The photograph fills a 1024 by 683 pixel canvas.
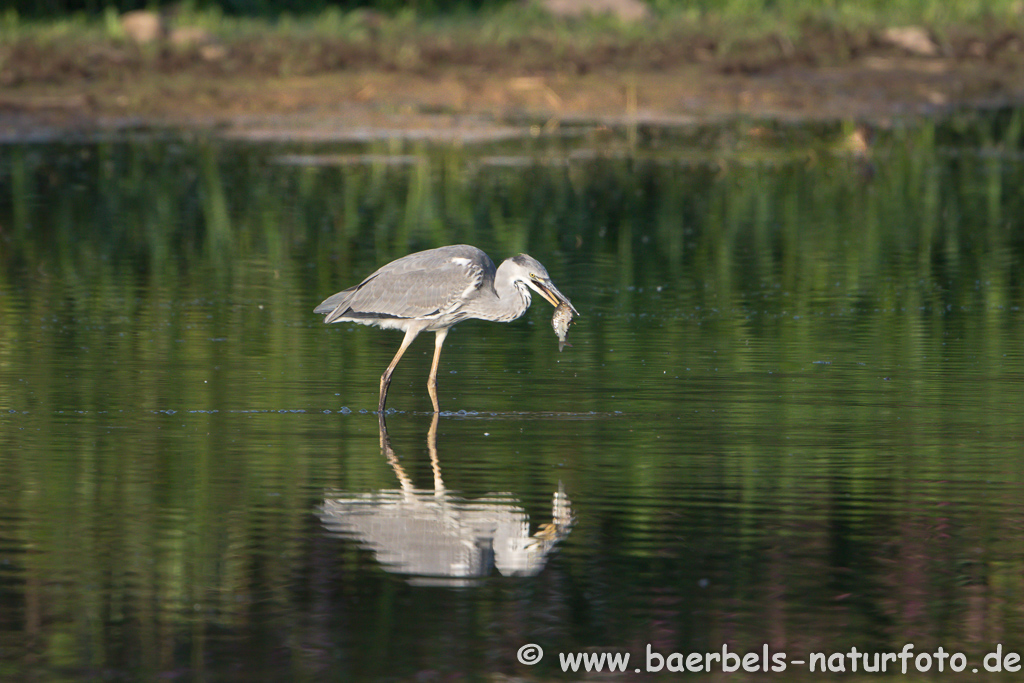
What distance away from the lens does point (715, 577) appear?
7.78m

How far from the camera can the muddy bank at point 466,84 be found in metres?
31.0

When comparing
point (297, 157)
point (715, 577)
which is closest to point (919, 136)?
point (297, 157)

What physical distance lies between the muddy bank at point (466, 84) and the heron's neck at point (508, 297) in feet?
59.1

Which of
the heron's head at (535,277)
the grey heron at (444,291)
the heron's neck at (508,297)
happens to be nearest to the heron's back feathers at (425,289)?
the grey heron at (444,291)

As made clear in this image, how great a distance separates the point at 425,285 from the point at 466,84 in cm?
2167

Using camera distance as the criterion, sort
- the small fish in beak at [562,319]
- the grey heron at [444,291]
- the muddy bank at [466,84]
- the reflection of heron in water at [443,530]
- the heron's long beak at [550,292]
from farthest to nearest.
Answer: the muddy bank at [466,84] → the grey heron at [444,291] → the small fish in beak at [562,319] → the heron's long beak at [550,292] → the reflection of heron in water at [443,530]

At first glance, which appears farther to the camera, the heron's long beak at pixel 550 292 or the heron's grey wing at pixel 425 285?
the heron's grey wing at pixel 425 285

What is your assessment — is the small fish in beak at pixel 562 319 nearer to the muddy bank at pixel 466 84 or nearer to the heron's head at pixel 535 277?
the heron's head at pixel 535 277

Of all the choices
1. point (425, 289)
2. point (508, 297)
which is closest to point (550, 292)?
point (508, 297)

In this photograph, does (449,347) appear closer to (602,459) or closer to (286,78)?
(602,459)

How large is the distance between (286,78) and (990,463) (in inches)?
964

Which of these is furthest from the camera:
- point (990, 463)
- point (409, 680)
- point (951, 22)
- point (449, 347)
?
point (951, 22)

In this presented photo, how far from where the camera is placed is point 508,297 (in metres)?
11.5

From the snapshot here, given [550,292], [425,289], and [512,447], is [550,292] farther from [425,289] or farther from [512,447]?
[512,447]
